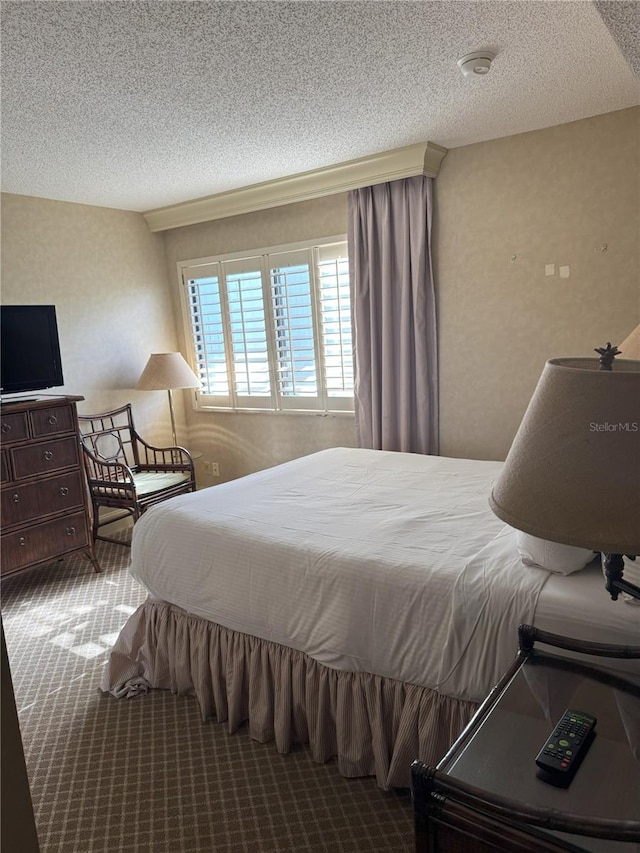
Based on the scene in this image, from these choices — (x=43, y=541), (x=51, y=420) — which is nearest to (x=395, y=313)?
(x=51, y=420)

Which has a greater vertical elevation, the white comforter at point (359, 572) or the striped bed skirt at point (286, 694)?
the white comforter at point (359, 572)

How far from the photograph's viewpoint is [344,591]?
2.00 metres

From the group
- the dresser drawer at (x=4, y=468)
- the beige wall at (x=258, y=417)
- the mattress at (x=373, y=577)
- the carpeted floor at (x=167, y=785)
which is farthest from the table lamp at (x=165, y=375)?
the carpeted floor at (x=167, y=785)

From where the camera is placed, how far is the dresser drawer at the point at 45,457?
11.8 ft

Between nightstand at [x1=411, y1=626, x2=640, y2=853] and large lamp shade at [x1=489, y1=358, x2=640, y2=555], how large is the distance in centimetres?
53

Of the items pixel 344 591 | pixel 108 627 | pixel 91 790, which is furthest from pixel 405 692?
pixel 108 627

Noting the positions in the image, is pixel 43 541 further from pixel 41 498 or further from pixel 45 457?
pixel 45 457

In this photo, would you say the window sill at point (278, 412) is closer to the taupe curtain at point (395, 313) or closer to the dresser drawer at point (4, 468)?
the taupe curtain at point (395, 313)

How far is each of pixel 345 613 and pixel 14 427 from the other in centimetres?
258

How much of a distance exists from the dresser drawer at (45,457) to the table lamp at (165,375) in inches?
35.1

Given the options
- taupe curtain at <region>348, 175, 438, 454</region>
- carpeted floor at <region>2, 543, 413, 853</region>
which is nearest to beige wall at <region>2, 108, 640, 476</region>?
taupe curtain at <region>348, 175, 438, 454</region>

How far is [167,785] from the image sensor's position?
209 cm

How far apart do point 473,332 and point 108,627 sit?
2818mm

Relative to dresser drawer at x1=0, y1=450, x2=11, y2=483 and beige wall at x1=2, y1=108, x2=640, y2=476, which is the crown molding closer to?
beige wall at x1=2, y1=108, x2=640, y2=476
